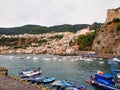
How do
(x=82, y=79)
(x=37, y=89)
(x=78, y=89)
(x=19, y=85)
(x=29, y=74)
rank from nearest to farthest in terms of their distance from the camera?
(x=37, y=89), (x=19, y=85), (x=78, y=89), (x=82, y=79), (x=29, y=74)

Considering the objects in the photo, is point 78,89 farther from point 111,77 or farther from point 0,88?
point 0,88

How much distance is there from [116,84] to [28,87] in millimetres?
30705

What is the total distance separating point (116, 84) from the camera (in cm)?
8362

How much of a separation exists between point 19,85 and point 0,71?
99.1 feet

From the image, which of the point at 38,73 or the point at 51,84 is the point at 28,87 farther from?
the point at 38,73

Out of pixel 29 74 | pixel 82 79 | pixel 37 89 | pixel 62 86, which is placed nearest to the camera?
pixel 37 89

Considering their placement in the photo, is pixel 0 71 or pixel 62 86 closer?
pixel 62 86

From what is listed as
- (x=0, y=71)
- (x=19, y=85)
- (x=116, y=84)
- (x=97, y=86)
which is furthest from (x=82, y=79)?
(x=19, y=85)

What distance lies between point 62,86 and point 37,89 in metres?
27.5

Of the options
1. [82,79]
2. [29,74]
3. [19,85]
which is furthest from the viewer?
[29,74]

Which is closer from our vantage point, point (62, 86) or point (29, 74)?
point (62, 86)

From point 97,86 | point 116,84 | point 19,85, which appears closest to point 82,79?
point 97,86

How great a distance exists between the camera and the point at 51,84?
94.9 metres

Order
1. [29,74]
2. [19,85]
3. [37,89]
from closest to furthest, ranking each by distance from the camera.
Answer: [37,89], [19,85], [29,74]
